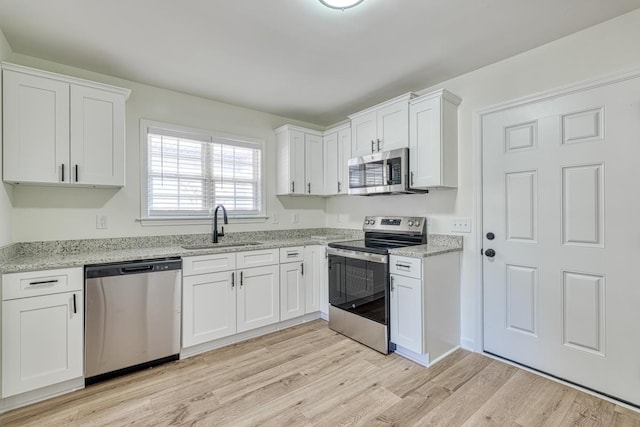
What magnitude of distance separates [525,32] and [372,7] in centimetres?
117

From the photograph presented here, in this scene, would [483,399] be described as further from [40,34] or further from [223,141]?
[40,34]

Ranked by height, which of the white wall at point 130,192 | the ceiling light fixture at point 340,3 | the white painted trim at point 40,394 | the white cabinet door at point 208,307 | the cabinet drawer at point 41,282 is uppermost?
the ceiling light fixture at point 340,3

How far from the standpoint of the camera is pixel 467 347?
2.74 meters

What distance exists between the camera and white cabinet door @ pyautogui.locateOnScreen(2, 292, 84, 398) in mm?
1909

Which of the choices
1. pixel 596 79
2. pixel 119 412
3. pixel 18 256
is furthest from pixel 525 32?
pixel 18 256

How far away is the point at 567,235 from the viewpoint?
85.7 inches

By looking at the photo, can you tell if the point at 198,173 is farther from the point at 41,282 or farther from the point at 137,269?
the point at 41,282

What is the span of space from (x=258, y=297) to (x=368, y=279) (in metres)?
1.11

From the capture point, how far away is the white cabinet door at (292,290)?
3.18 meters

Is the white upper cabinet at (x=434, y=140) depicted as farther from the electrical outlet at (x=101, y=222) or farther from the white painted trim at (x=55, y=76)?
the electrical outlet at (x=101, y=222)

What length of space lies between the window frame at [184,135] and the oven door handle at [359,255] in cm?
106

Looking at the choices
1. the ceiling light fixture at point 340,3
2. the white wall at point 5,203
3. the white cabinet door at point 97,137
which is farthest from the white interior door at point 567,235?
the white wall at point 5,203

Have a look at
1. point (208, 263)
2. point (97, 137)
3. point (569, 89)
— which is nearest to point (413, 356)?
point (208, 263)

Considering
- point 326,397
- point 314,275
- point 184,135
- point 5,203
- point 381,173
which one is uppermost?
point 184,135
